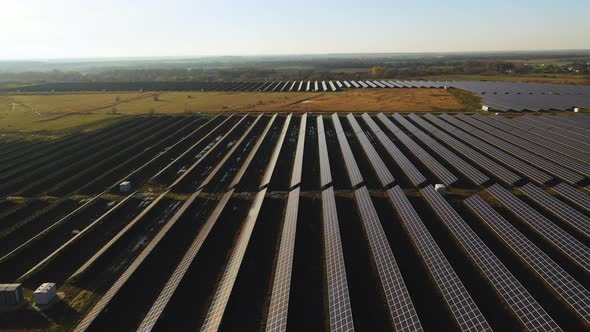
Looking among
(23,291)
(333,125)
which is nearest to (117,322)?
(23,291)

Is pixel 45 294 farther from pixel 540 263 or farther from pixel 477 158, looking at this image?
pixel 477 158

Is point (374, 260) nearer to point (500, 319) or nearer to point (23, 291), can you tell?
point (500, 319)

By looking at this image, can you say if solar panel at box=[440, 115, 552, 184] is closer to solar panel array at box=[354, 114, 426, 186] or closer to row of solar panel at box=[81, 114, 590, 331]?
row of solar panel at box=[81, 114, 590, 331]

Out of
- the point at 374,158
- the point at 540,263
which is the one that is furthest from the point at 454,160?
the point at 540,263

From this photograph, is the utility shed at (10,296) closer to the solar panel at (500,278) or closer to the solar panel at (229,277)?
the solar panel at (229,277)

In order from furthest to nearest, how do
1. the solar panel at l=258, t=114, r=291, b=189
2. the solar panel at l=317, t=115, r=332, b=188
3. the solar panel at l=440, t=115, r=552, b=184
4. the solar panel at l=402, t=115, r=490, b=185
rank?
1. the solar panel at l=258, t=114, r=291, b=189
2. the solar panel at l=317, t=115, r=332, b=188
3. the solar panel at l=402, t=115, r=490, b=185
4. the solar panel at l=440, t=115, r=552, b=184

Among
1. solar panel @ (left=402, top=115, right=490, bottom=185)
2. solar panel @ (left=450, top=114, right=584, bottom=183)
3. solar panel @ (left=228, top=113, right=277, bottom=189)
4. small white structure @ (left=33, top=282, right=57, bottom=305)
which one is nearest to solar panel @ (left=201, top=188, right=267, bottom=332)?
solar panel @ (left=228, top=113, right=277, bottom=189)
